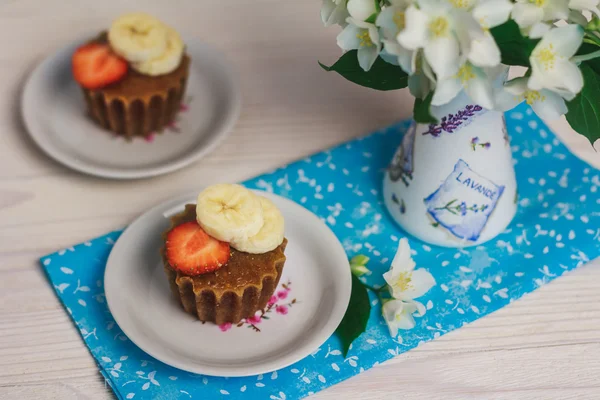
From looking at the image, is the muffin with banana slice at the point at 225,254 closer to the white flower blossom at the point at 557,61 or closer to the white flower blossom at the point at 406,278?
the white flower blossom at the point at 406,278

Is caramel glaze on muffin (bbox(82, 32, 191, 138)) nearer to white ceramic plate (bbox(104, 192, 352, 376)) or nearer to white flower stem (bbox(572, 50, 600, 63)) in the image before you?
white ceramic plate (bbox(104, 192, 352, 376))

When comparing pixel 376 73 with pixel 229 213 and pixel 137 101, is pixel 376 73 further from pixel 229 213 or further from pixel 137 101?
pixel 137 101

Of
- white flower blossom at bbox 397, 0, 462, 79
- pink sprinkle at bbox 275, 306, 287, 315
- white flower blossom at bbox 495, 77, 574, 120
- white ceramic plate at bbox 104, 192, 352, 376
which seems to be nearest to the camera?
white flower blossom at bbox 397, 0, 462, 79

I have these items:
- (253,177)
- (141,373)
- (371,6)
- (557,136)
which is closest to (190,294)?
(141,373)

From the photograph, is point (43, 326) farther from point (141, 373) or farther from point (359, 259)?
point (359, 259)

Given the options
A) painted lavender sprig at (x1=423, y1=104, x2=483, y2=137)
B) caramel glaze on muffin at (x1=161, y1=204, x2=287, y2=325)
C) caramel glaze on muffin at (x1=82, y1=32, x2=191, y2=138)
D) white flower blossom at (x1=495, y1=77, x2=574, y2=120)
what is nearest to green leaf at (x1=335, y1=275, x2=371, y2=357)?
caramel glaze on muffin at (x1=161, y1=204, x2=287, y2=325)

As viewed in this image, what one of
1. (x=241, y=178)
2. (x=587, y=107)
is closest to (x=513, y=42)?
(x=587, y=107)
